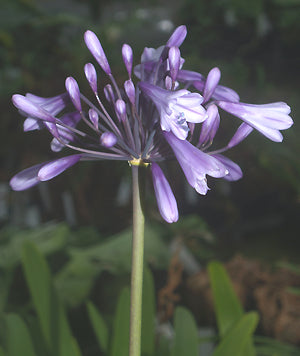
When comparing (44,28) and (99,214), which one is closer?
(99,214)

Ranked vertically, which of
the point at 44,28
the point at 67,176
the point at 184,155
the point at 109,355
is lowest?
the point at 109,355

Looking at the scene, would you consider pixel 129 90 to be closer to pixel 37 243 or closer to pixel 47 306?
pixel 47 306

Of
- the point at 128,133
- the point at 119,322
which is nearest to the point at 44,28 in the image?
the point at 119,322

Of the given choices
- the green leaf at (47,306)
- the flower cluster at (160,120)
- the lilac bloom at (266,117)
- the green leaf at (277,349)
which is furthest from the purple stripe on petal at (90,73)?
the green leaf at (277,349)

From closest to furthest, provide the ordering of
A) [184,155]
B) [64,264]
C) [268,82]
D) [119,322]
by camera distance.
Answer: [184,155] < [119,322] < [64,264] < [268,82]

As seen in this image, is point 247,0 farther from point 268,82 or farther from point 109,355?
point 109,355

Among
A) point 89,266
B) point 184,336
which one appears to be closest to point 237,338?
point 184,336
